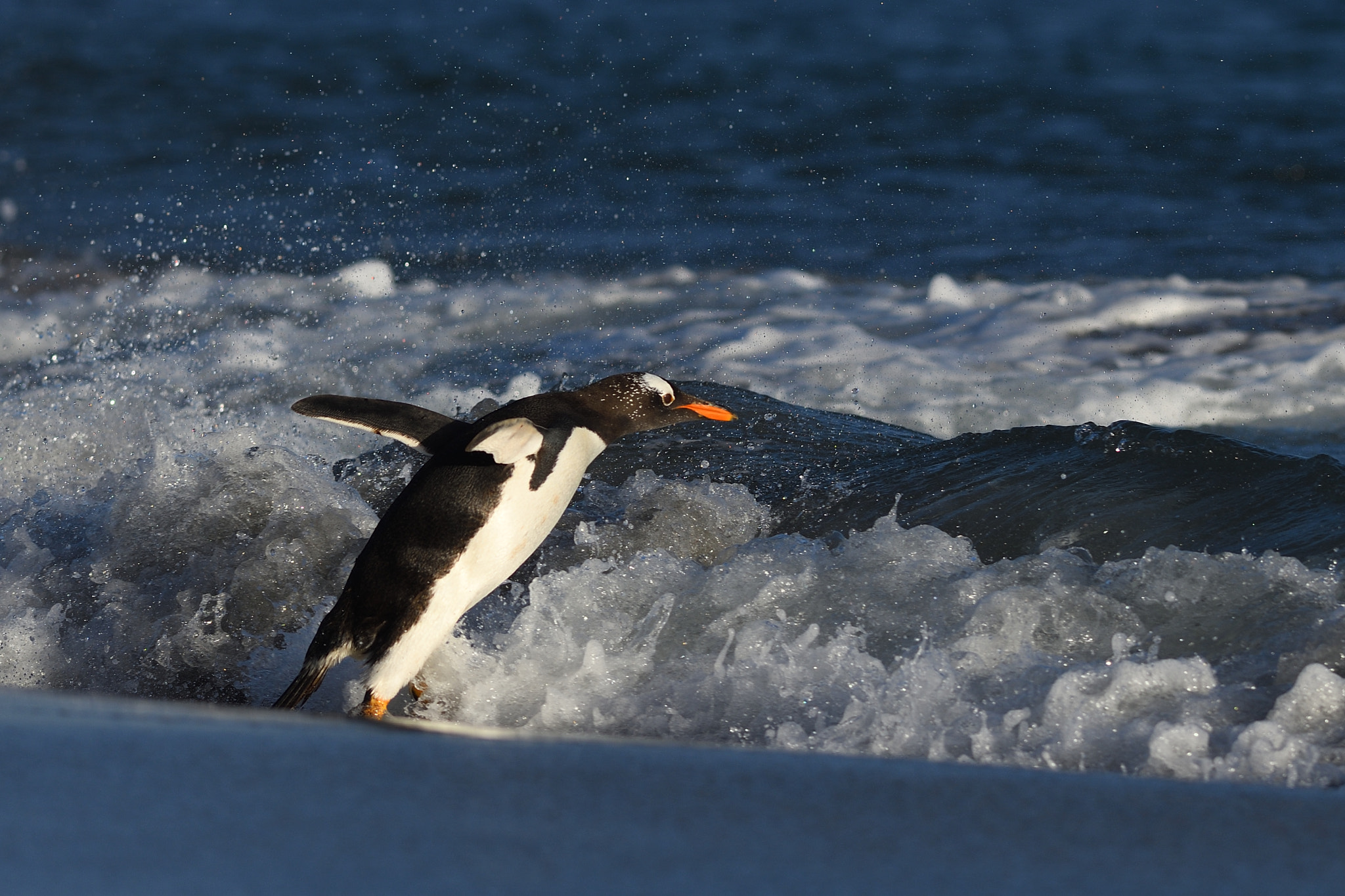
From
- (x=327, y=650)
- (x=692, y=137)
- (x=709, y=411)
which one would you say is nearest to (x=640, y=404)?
(x=709, y=411)

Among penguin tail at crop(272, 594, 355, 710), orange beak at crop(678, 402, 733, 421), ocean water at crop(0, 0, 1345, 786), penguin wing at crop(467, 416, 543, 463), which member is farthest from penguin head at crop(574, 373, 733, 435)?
penguin tail at crop(272, 594, 355, 710)

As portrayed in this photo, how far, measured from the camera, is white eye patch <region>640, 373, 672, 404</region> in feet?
9.96

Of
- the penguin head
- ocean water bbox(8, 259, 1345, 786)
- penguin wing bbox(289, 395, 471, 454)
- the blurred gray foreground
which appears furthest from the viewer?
the penguin head

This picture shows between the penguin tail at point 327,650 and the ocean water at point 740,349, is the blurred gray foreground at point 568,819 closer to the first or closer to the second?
the ocean water at point 740,349

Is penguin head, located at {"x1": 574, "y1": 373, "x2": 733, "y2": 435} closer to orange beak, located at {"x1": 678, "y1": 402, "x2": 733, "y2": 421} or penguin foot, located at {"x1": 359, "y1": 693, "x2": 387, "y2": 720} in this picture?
orange beak, located at {"x1": 678, "y1": 402, "x2": 733, "y2": 421}

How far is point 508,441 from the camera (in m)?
2.55

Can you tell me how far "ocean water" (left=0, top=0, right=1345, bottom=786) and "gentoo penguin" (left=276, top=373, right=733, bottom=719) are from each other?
0.11 m

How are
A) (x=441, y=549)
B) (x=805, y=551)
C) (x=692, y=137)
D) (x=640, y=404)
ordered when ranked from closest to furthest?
(x=441, y=549)
(x=805, y=551)
(x=640, y=404)
(x=692, y=137)

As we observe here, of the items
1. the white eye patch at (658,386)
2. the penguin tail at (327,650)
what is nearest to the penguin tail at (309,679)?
the penguin tail at (327,650)

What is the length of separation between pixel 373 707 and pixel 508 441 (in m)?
0.57

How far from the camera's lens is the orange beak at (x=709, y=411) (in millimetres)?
3068

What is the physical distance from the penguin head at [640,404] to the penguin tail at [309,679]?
2.56 ft

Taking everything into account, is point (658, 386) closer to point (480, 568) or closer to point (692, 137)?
point (480, 568)

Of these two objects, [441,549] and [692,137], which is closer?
[441,549]
